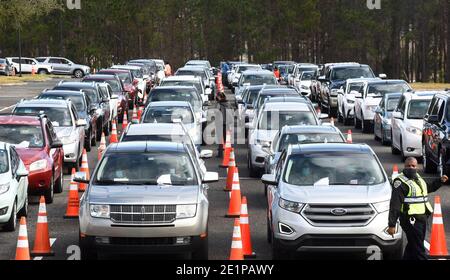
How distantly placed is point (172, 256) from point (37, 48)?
133945mm

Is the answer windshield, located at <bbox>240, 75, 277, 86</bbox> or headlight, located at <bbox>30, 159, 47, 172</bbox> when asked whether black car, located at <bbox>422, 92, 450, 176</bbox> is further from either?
windshield, located at <bbox>240, 75, 277, 86</bbox>

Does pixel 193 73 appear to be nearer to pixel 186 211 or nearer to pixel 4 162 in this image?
pixel 4 162

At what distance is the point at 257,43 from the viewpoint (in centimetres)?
13750

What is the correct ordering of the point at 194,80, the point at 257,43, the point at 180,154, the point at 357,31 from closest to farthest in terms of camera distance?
the point at 180,154
the point at 194,80
the point at 357,31
the point at 257,43

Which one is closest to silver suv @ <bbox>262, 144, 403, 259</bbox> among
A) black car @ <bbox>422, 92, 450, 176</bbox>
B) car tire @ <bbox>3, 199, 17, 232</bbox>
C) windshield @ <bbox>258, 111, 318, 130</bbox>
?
car tire @ <bbox>3, 199, 17, 232</bbox>

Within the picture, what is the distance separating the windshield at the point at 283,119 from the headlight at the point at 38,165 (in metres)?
6.56

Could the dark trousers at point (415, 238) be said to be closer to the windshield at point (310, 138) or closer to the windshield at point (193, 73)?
the windshield at point (310, 138)

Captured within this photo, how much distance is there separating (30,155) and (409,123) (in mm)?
10777

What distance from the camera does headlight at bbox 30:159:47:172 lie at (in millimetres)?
21766

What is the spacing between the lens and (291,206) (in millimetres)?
15211

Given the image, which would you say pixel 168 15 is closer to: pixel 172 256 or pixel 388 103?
pixel 388 103

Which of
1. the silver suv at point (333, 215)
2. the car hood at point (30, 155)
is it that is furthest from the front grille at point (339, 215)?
the car hood at point (30, 155)

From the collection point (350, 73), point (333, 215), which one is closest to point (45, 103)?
point (333, 215)

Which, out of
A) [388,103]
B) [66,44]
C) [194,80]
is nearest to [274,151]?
[388,103]
